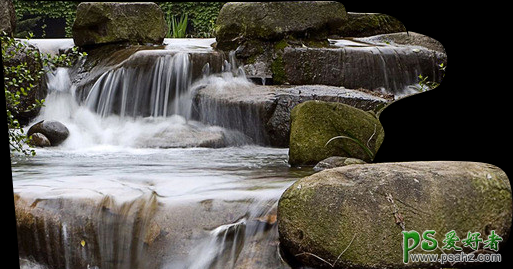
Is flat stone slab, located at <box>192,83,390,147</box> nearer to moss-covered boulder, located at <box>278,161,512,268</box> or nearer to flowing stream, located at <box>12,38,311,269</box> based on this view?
flowing stream, located at <box>12,38,311,269</box>

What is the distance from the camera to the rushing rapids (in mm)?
4605

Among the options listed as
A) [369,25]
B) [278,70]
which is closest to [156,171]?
[278,70]

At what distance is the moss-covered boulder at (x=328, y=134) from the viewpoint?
701 cm

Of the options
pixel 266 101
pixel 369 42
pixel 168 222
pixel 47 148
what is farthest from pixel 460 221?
pixel 369 42

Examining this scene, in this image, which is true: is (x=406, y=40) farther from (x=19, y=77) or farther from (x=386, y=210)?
(x=386, y=210)

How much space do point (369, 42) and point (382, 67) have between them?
187 centimetres

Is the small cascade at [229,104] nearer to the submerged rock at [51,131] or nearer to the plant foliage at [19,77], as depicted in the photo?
the submerged rock at [51,131]

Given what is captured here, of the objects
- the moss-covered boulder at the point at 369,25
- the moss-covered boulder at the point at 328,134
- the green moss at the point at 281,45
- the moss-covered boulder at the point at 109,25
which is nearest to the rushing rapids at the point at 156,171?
the moss-covered boulder at the point at 328,134

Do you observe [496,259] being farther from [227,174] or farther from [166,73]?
[166,73]

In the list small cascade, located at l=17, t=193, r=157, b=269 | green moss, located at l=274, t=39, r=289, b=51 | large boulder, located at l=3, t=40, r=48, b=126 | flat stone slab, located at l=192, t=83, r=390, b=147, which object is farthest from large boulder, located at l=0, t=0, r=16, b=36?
small cascade, located at l=17, t=193, r=157, b=269

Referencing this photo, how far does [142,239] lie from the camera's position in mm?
4617

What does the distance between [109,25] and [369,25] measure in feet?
17.1

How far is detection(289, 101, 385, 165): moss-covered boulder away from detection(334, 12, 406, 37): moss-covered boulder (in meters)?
6.27

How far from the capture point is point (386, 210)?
13.3 ft
